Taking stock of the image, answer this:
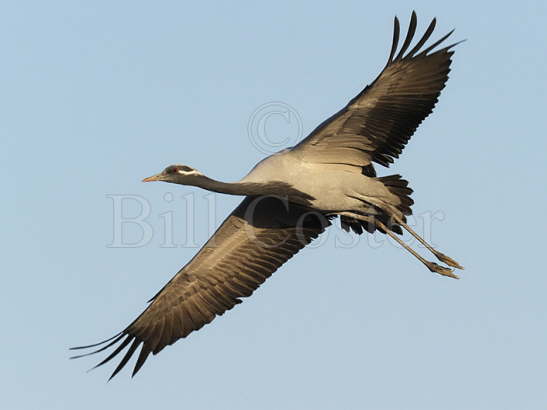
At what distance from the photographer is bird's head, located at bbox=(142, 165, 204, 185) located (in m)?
17.1

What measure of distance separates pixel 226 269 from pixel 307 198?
1965mm

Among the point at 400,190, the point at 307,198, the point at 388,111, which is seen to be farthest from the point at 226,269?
the point at 388,111

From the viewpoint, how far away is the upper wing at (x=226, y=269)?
18547mm

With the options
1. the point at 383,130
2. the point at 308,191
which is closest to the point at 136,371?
the point at 308,191

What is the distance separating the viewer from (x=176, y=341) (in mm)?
18547

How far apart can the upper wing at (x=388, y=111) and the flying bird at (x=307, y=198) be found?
0.01m

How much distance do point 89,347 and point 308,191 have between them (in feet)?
11.7

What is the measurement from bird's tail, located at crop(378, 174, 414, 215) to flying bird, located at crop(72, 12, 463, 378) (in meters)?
0.01

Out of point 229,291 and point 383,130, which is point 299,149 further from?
point 229,291

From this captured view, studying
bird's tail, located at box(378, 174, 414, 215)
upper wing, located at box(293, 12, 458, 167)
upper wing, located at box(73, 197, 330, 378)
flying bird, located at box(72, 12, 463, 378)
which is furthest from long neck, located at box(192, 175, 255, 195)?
bird's tail, located at box(378, 174, 414, 215)

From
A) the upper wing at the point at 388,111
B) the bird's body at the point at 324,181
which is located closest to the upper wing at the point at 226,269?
the bird's body at the point at 324,181

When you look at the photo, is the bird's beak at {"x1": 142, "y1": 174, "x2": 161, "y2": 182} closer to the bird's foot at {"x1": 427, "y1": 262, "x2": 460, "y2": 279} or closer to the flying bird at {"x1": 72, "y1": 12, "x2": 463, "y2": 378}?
the flying bird at {"x1": 72, "y1": 12, "x2": 463, "y2": 378}

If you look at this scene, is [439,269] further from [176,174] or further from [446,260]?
[176,174]

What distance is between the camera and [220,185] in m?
17.1
